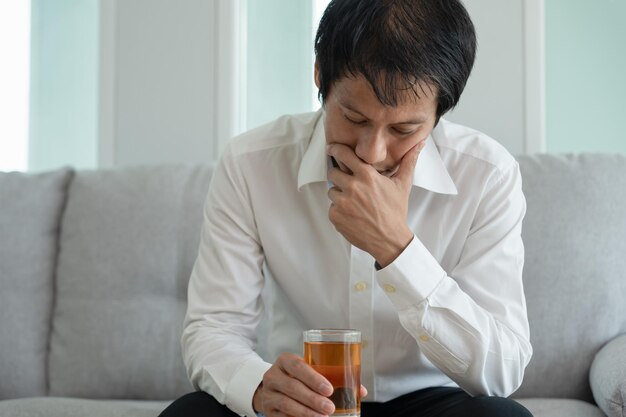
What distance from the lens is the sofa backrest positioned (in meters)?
2.16

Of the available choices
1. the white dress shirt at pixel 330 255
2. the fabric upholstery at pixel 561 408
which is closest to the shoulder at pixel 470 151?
the white dress shirt at pixel 330 255

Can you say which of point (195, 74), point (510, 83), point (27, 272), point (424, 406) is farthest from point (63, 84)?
point (424, 406)

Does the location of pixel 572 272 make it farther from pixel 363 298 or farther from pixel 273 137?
pixel 273 137

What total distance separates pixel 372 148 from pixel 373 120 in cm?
6

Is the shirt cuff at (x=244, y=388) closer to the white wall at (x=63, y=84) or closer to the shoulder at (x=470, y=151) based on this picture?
the shoulder at (x=470, y=151)

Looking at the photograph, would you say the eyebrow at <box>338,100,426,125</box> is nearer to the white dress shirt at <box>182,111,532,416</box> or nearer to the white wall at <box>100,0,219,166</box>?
the white dress shirt at <box>182,111,532,416</box>

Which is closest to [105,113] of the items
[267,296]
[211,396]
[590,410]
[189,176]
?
[189,176]

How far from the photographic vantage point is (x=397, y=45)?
1471mm

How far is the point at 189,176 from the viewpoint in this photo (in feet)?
8.03

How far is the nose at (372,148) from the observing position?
1494mm

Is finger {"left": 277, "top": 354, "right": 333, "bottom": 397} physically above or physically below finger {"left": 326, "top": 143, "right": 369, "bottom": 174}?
below

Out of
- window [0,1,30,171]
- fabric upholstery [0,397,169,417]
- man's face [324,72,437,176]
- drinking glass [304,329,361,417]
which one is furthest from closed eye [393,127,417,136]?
window [0,1,30,171]

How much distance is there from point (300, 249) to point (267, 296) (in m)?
0.57

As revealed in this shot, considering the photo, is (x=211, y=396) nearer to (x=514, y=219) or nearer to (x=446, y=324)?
(x=446, y=324)
